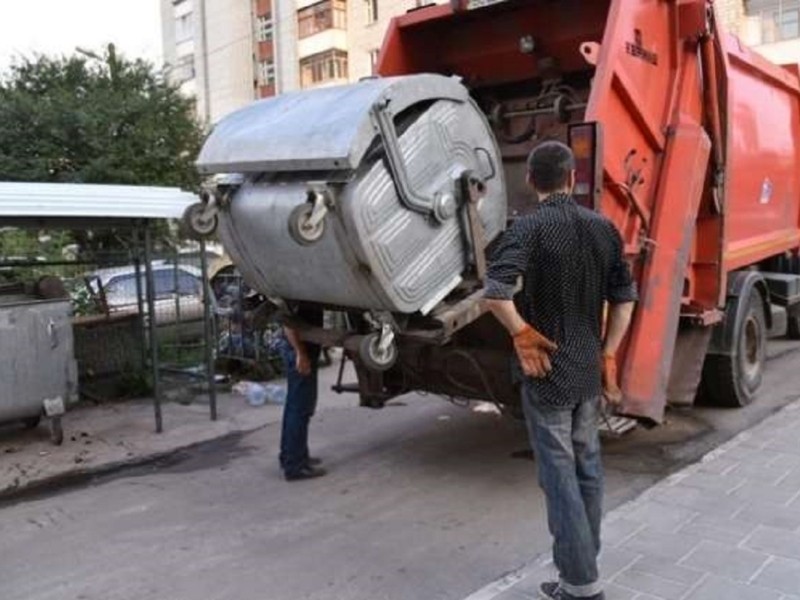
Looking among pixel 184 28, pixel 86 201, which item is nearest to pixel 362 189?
pixel 86 201

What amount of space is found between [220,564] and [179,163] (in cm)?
1517

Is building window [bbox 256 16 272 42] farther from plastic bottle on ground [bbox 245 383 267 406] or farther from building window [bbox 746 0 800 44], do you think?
plastic bottle on ground [bbox 245 383 267 406]

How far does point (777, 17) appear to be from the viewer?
70.9 ft

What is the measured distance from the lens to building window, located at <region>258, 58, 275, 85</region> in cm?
3822

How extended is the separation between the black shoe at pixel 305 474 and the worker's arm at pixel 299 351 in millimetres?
652

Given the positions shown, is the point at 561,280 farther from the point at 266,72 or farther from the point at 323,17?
the point at 266,72

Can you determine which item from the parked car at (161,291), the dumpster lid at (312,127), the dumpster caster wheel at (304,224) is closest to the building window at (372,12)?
the parked car at (161,291)

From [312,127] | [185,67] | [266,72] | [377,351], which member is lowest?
[377,351]

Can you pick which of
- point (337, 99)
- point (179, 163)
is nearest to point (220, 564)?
point (337, 99)

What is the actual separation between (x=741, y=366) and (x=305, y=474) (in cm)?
341

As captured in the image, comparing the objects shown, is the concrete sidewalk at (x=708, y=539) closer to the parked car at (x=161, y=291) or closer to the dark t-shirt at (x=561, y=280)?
the dark t-shirt at (x=561, y=280)

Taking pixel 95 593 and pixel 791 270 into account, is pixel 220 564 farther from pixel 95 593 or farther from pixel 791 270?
pixel 791 270

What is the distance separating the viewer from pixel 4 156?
56.3 feet

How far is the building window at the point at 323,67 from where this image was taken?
33844 millimetres
